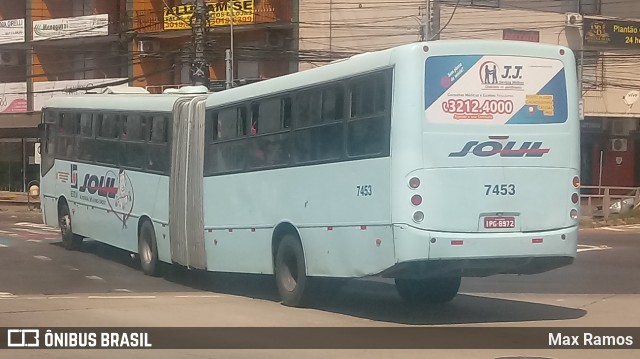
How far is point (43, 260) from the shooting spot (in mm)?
19953

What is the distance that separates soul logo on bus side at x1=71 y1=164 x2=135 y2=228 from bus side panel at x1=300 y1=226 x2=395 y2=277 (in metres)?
6.78

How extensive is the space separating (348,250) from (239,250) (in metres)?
3.25

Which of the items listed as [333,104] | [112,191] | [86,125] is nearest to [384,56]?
[333,104]

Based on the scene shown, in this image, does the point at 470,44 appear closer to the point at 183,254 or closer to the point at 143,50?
the point at 183,254

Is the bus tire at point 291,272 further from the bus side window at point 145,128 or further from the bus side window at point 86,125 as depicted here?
the bus side window at point 86,125

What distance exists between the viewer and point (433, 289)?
13.6 metres

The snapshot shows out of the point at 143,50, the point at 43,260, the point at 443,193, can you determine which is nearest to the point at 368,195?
the point at 443,193

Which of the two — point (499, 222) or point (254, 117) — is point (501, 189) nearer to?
point (499, 222)

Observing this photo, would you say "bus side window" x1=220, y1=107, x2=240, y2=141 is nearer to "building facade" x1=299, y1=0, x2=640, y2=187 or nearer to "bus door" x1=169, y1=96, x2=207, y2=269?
"bus door" x1=169, y1=96, x2=207, y2=269

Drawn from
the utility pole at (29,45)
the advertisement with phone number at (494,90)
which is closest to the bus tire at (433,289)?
the advertisement with phone number at (494,90)

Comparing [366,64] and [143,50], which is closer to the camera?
[366,64]

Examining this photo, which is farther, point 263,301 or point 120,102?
point 120,102

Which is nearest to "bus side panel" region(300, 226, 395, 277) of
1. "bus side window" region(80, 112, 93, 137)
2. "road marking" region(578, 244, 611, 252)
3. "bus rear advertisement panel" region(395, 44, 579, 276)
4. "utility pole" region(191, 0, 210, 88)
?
"bus rear advertisement panel" region(395, 44, 579, 276)

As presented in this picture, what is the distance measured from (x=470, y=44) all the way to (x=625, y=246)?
14.7 m
